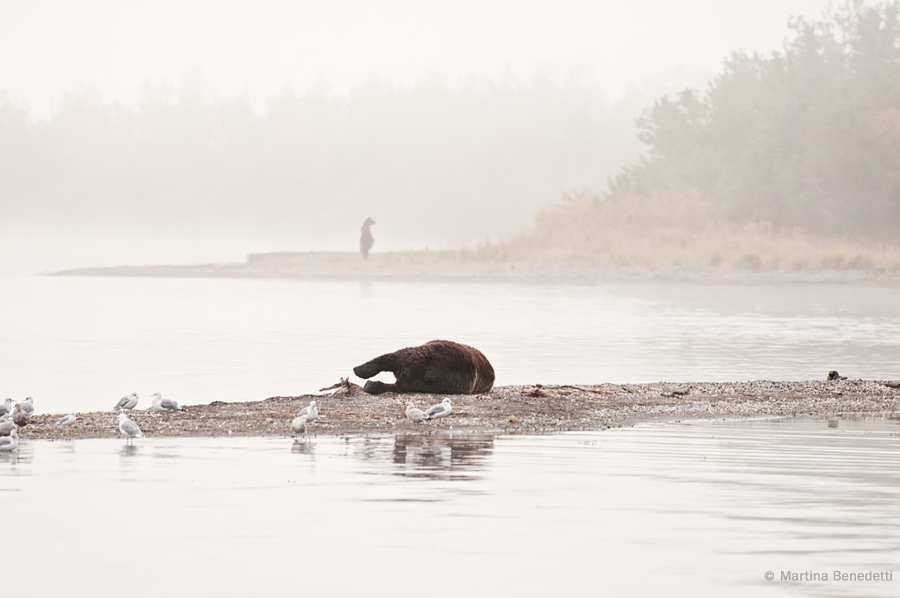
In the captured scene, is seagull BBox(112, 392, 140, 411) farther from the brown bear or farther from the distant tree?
the distant tree

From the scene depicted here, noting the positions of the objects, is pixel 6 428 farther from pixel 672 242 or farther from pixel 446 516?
pixel 672 242

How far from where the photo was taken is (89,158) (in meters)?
131

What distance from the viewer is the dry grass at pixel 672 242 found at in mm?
56500

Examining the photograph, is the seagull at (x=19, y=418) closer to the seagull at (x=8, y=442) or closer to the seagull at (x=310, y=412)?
the seagull at (x=8, y=442)

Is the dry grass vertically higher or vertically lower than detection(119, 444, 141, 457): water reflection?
higher

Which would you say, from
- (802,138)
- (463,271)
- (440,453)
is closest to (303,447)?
(440,453)

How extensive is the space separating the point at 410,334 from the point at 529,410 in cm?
1560

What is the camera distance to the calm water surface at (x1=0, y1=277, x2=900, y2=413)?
21.5 meters

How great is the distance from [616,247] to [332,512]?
52.9 meters

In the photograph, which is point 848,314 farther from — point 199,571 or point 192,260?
point 192,260

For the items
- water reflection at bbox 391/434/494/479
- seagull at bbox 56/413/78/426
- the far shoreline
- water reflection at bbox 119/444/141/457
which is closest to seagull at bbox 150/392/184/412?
seagull at bbox 56/413/78/426

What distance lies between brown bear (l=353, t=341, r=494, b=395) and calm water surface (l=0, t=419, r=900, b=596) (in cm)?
278

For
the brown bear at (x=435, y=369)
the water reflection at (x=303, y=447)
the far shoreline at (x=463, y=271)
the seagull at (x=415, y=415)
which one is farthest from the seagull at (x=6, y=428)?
the far shoreline at (x=463, y=271)

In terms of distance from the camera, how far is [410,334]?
31.0 meters
